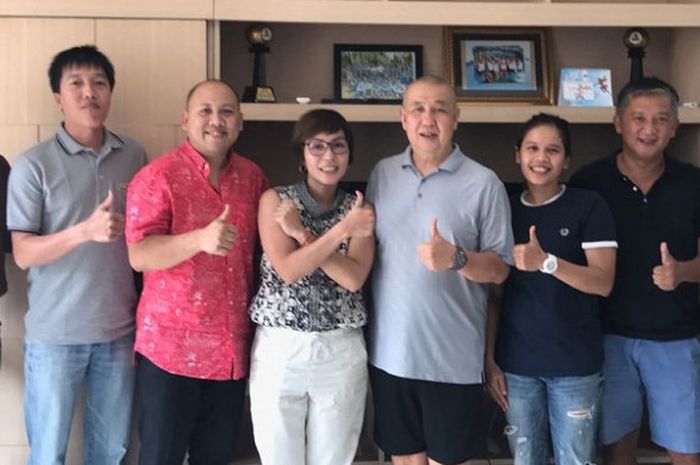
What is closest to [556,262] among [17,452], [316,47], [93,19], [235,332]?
[235,332]

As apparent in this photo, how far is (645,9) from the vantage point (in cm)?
239

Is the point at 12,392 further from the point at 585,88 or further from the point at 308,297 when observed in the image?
the point at 585,88

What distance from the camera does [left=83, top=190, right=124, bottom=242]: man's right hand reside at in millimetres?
1814

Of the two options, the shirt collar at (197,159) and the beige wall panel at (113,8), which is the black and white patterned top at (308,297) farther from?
the beige wall panel at (113,8)

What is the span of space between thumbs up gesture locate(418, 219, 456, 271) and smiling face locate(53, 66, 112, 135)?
1.02 m

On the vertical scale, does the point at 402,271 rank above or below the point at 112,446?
above

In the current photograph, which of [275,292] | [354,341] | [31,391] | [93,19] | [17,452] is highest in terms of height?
[93,19]

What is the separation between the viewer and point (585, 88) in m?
2.57

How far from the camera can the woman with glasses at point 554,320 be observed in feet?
6.34

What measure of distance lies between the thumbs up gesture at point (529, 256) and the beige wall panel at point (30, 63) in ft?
4.86

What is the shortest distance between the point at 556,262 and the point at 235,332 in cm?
87

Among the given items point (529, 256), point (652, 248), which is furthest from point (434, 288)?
point (652, 248)

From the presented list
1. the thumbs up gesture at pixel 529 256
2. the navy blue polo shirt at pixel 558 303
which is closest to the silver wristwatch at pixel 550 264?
the thumbs up gesture at pixel 529 256

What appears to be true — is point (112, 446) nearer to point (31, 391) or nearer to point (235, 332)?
point (31, 391)
